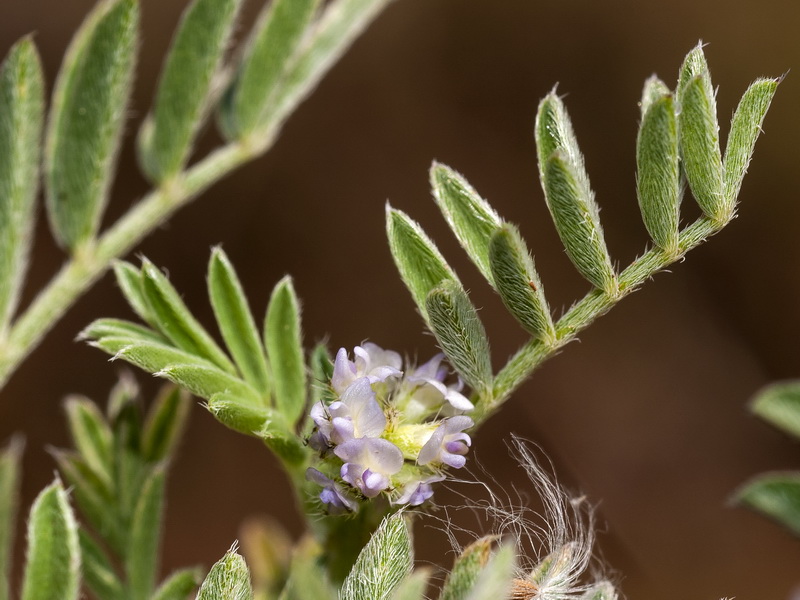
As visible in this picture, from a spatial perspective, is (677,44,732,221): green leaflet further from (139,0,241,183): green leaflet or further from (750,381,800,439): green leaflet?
(139,0,241,183): green leaflet

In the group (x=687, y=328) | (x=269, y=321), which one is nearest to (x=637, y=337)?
(x=687, y=328)

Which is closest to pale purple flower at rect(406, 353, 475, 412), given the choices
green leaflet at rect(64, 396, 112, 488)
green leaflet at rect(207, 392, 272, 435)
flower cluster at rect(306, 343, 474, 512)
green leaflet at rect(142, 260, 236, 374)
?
flower cluster at rect(306, 343, 474, 512)

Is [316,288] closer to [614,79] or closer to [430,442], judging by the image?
[614,79]

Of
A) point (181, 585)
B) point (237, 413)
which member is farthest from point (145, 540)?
point (237, 413)

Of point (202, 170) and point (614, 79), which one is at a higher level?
point (202, 170)

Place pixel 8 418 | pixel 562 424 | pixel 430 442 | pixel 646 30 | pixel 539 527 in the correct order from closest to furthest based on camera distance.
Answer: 1. pixel 430 442
2. pixel 539 527
3. pixel 8 418
4. pixel 562 424
5. pixel 646 30

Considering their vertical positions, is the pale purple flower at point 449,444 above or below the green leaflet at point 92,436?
below

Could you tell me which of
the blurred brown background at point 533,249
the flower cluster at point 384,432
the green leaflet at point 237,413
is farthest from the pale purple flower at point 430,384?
the blurred brown background at point 533,249

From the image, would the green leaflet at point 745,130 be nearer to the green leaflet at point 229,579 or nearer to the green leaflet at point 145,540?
the green leaflet at point 229,579
